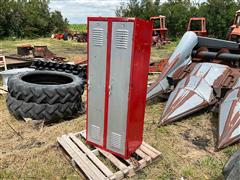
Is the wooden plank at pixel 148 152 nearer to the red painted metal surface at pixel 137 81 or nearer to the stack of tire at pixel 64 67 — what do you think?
the red painted metal surface at pixel 137 81

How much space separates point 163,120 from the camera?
3.72m

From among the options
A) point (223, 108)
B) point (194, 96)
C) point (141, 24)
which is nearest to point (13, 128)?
point (141, 24)

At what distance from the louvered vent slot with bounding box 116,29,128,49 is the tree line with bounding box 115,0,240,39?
63.6 ft

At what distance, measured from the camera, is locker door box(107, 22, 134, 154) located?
2.44 meters

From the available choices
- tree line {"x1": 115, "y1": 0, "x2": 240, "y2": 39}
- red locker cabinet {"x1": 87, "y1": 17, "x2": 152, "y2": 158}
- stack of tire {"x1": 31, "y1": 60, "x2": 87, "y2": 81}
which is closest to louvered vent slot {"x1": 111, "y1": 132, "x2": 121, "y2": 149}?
red locker cabinet {"x1": 87, "y1": 17, "x2": 152, "y2": 158}

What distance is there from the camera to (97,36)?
260cm

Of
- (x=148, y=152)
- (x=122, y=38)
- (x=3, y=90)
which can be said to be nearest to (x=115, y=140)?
(x=148, y=152)

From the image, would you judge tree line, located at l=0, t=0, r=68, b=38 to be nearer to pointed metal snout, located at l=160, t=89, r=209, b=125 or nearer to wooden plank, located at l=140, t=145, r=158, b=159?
pointed metal snout, located at l=160, t=89, r=209, b=125

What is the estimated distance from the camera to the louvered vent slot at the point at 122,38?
7.95 ft

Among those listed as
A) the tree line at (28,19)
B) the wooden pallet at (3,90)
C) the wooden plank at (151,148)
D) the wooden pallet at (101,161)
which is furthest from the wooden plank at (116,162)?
the tree line at (28,19)

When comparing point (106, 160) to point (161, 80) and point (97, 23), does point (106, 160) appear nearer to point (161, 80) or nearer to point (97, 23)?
point (97, 23)

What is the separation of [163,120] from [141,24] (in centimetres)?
172

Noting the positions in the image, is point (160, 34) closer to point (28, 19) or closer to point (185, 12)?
point (185, 12)

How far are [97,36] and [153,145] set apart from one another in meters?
1.58
